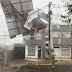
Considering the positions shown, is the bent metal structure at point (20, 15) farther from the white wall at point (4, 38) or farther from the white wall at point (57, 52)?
the white wall at point (57, 52)

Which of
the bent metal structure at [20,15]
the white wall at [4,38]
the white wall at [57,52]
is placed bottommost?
the white wall at [57,52]

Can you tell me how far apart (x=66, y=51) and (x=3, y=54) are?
6.72 meters

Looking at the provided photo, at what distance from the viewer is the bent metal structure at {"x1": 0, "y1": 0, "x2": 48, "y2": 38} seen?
3969mm

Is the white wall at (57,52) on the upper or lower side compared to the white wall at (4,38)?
lower

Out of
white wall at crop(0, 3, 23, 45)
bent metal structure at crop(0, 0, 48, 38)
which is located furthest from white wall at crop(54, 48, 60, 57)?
bent metal structure at crop(0, 0, 48, 38)

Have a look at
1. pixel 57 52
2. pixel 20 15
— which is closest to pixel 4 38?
pixel 20 15

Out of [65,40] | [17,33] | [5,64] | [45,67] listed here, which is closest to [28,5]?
[17,33]

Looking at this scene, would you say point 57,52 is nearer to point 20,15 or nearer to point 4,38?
point 4,38

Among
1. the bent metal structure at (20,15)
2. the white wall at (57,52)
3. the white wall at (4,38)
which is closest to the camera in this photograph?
the bent metal structure at (20,15)

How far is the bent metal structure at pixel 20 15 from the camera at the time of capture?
3.97m

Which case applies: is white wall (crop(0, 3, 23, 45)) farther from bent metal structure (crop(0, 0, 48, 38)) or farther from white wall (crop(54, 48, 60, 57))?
white wall (crop(54, 48, 60, 57))

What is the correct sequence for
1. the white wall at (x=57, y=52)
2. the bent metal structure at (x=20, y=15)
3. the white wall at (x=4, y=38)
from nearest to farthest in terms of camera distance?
the bent metal structure at (x=20, y=15) < the white wall at (x=4, y=38) < the white wall at (x=57, y=52)

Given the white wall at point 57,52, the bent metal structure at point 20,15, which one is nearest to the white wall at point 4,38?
the bent metal structure at point 20,15

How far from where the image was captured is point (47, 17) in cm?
429
